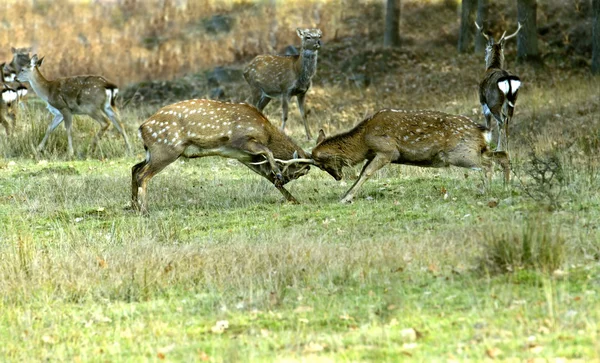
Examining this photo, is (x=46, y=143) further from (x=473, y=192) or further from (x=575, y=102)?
(x=575, y=102)

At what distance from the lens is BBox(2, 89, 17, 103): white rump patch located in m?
19.7

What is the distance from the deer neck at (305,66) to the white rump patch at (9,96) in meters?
5.58

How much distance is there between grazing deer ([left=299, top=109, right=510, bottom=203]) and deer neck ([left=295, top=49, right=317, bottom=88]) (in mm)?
7360

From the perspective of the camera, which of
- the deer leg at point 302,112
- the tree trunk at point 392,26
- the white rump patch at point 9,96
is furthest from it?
the tree trunk at point 392,26

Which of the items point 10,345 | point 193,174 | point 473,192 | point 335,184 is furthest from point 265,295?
point 193,174

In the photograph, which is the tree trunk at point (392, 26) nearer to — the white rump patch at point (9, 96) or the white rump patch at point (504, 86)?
the white rump patch at point (9, 96)

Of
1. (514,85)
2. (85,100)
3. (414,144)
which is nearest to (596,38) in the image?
(514,85)

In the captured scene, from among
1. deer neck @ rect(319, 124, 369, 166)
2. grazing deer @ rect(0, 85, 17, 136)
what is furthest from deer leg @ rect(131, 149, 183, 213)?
grazing deer @ rect(0, 85, 17, 136)

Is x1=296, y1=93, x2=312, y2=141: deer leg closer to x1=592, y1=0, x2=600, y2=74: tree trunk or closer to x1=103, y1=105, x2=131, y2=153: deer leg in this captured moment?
x1=103, y1=105, x2=131, y2=153: deer leg

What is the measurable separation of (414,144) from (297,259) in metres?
3.71

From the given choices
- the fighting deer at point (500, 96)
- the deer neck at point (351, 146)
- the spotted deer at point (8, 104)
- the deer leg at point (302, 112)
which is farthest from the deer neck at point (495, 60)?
the spotted deer at point (8, 104)

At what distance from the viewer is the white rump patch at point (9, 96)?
1973 cm

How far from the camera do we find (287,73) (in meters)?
19.3

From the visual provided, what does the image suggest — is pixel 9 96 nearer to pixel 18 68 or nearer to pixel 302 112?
pixel 18 68
